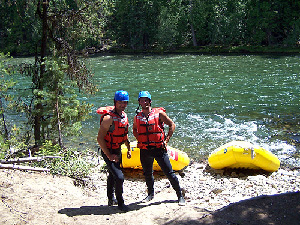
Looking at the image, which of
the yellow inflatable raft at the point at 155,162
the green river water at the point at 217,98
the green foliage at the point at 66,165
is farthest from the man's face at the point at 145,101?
the green river water at the point at 217,98

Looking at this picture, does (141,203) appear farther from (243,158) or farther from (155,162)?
(243,158)

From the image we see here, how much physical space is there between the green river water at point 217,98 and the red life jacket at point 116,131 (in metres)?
3.90

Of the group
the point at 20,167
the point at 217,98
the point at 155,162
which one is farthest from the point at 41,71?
the point at 217,98

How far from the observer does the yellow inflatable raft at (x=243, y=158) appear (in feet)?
27.5

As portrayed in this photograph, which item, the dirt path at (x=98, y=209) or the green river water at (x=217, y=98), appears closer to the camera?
the dirt path at (x=98, y=209)

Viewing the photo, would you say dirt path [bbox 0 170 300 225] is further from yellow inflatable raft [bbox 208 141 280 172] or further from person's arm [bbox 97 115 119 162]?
yellow inflatable raft [bbox 208 141 280 172]

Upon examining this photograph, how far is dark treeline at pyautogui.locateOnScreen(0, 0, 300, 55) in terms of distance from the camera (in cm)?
3709

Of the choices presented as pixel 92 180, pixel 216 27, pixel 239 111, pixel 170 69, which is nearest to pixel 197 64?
pixel 170 69

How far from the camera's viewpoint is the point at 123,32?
44594 millimetres

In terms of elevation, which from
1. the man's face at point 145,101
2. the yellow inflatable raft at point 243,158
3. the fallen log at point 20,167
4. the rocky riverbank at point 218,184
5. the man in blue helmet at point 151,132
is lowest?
the rocky riverbank at point 218,184

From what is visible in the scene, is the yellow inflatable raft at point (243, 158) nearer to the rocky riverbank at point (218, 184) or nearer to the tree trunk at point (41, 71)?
the rocky riverbank at point (218, 184)

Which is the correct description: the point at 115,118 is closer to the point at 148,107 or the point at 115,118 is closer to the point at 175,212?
the point at 148,107

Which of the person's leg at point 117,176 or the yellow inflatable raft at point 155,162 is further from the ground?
the person's leg at point 117,176

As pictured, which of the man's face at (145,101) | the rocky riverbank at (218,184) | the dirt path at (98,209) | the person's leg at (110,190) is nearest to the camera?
the dirt path at (98,209)
